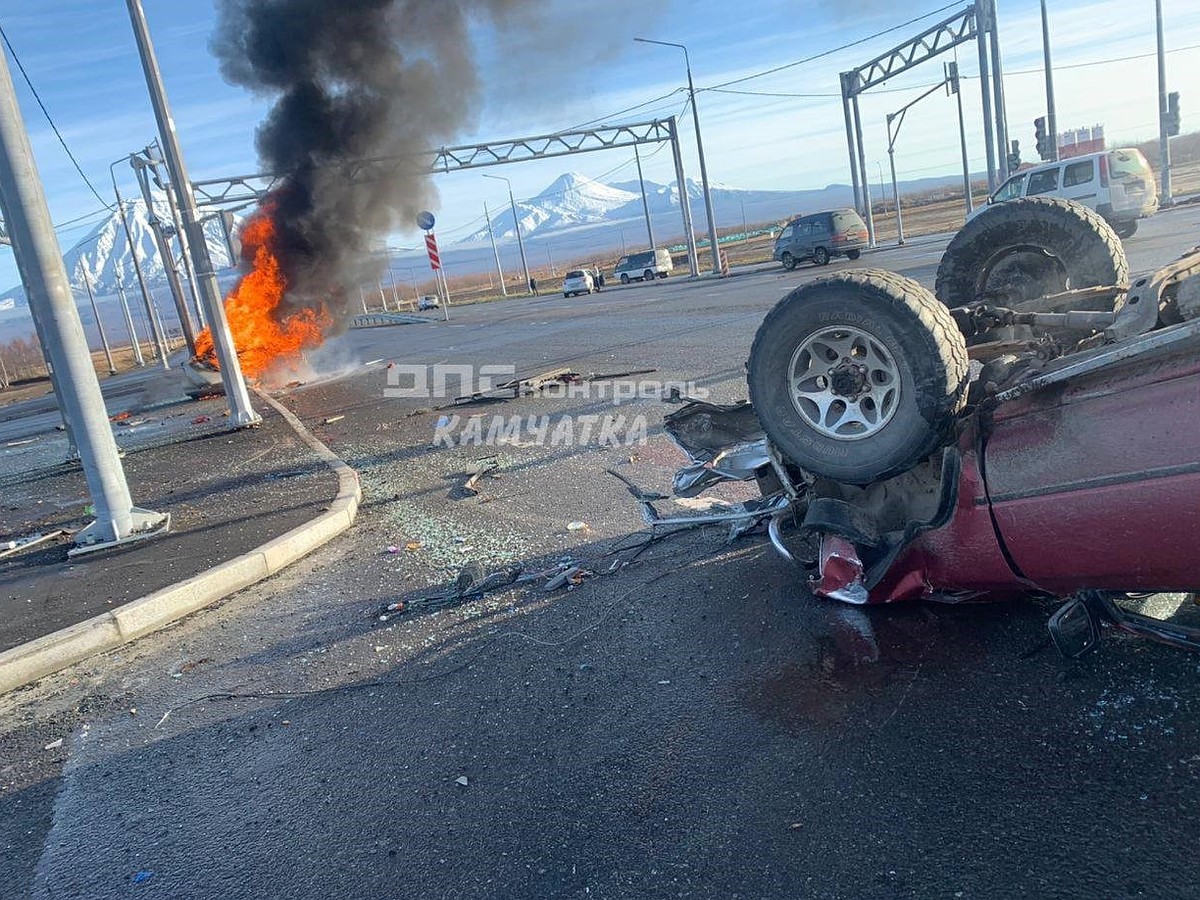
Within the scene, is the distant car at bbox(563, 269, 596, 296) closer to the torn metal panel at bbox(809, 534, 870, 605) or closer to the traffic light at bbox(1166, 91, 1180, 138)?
the traffic light at bbox(1166, 91, 1180, 138)

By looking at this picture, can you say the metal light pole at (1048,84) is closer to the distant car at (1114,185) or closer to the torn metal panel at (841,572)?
the distant car at (1114,185)

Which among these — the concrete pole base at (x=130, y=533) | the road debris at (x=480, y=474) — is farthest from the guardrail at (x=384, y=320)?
the concrete pole base at (x=130, y=533)

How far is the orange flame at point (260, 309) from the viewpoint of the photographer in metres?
18.7

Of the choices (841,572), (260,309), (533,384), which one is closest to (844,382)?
(841,572)

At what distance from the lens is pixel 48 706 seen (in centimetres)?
442

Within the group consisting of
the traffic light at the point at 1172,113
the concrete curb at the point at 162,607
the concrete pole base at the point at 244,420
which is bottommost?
the concrete curb at the point at 162,607

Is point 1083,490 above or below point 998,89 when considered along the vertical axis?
below

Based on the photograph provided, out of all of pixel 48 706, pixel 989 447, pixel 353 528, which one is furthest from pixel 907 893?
pixel 353 528

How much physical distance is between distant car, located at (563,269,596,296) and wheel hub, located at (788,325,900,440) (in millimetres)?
42591

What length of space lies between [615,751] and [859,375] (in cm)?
178

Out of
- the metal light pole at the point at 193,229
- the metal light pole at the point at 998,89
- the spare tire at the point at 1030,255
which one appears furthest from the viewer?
the metal light pole at the point at 998,89

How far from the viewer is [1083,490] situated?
2.92 metres

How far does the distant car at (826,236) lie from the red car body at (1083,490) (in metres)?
29.1

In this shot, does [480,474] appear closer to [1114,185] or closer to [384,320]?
[1114,185]
